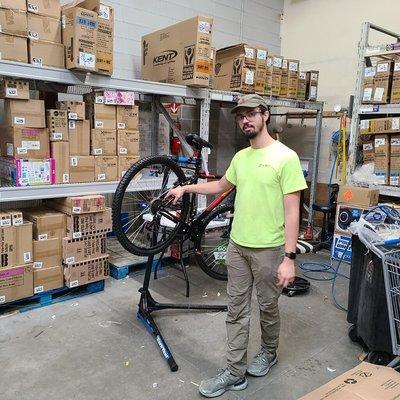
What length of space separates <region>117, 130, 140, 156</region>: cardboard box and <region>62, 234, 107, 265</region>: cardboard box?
2.50ft

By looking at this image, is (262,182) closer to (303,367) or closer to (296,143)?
(303,367)

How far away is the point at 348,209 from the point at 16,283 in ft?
11.0

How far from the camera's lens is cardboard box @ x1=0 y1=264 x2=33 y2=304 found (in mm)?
2789

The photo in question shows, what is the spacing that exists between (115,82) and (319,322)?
98.6 inches

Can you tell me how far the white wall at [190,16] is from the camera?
432cm

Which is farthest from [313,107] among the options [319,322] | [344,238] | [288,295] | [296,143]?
[319,322]

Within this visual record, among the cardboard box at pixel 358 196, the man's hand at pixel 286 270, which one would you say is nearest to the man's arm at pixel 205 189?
the man's hand at pixel 286 270

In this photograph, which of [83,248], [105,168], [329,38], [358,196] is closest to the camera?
[83,248]

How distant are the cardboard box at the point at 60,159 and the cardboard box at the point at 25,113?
184 millimetres

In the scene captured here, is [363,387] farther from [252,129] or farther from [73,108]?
[73,108]

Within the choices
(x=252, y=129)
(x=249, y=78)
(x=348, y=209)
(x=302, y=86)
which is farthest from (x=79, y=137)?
(x=302, y=86)

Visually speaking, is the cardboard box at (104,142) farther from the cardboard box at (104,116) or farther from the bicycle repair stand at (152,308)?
the bicycle repair stand at (152,308)

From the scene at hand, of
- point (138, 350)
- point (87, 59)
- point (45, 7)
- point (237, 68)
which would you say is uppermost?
point (45, 7)

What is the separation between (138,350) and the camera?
8.05 feet
